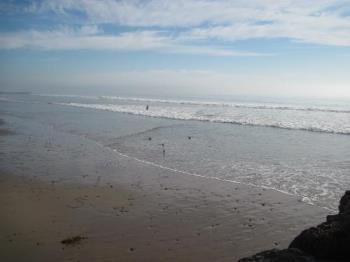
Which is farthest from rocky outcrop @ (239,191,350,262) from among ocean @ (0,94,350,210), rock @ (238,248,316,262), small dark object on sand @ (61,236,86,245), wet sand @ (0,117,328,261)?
ocean @ (0,94,350,210)

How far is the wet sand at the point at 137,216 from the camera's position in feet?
25.5

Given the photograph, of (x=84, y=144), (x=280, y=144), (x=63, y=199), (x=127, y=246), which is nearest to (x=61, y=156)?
(x=84, y=144)

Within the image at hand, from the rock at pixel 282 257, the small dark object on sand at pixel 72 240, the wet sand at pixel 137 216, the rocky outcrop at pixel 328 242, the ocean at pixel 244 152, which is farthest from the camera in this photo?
the ocean at pixel 244 152

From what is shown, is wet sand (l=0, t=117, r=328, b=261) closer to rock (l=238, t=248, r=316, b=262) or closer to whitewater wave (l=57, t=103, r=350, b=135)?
rock (l=238, t=248, r=316, b=262)

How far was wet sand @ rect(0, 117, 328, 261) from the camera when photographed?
307 inches

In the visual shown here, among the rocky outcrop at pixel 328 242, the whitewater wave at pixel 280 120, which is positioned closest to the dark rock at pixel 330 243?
the rocky outcrop at pixel 328 242

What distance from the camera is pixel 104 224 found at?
30.0 ft

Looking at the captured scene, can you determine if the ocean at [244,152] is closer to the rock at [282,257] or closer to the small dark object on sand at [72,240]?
the rock at [282,257]

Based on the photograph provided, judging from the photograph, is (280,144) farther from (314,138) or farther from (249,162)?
(249,162)

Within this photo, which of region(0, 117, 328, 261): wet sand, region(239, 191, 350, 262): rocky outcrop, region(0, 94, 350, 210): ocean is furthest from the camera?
region(0, 94, 350, 210): ocean

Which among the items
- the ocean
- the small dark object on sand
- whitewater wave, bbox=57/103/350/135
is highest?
whitewater wave, bbox=57/103/350/135

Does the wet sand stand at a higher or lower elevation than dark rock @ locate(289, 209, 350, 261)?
lower

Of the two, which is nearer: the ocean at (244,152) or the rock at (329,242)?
the rock at (329,242)

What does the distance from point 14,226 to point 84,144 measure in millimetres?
12468
